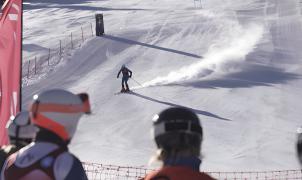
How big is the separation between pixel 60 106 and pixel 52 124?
0.38 ft

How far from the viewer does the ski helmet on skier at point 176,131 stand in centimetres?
279

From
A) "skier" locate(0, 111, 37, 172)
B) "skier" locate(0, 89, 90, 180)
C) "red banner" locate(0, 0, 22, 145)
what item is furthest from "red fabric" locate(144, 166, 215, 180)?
"red banner" locate(0, 0, 22, 145)

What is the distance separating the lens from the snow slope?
13.9 meters

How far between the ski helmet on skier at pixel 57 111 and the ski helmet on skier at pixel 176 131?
0.57 m

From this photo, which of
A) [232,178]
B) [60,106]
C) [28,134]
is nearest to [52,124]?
[60,106]

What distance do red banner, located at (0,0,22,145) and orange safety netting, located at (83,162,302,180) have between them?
5008 mm

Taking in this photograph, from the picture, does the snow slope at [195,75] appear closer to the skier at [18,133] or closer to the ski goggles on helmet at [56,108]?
the skier at [18,133]

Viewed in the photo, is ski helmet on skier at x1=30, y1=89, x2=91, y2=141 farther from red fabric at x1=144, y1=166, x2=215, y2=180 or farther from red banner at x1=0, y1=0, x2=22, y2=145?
red banner at x1=0, y1=0, x2=22, y2=145

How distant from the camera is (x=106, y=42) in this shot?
1156 inches

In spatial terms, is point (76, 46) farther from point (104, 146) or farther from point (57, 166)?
point (57, 166)

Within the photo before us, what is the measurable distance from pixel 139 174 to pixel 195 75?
1097cm

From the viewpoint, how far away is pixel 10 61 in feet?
19.7

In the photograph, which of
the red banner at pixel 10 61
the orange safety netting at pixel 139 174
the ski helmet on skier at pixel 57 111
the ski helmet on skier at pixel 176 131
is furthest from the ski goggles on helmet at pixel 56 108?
the orange safety netting at pixel 139 174

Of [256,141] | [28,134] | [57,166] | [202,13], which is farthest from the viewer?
[202,13]
